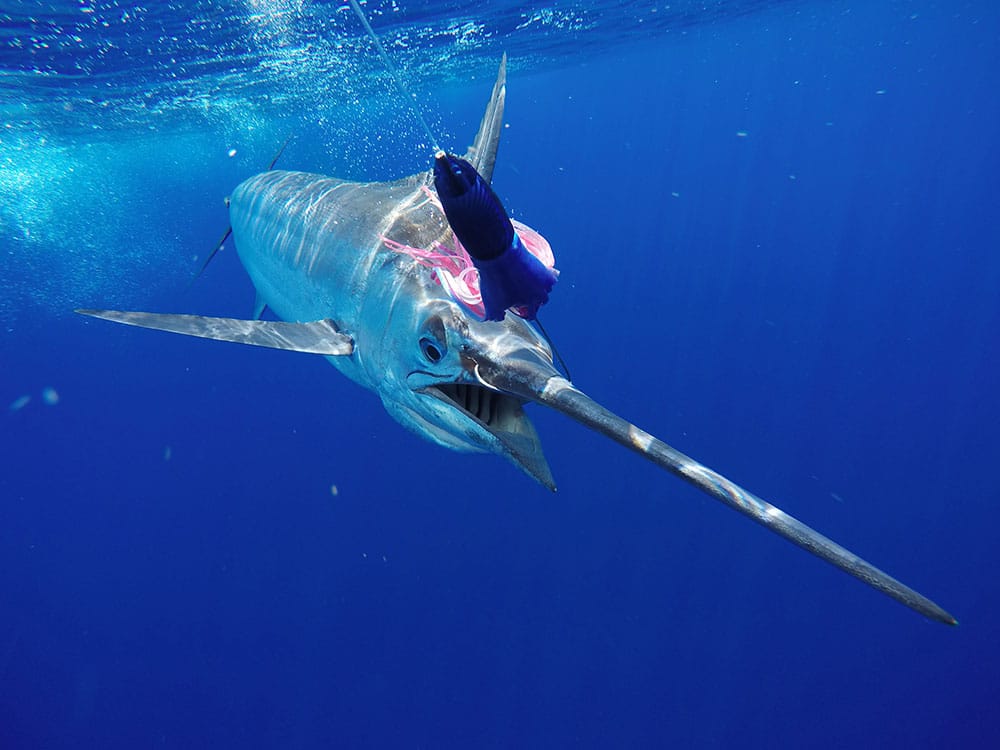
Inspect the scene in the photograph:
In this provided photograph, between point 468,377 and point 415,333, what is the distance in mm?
570

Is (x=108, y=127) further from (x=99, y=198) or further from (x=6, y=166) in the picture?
(x=99, y=198)

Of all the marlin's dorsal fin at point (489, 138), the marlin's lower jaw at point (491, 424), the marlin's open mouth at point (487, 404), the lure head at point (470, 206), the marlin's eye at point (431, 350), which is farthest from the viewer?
the marlin's dorsal fin at point (489, 138)

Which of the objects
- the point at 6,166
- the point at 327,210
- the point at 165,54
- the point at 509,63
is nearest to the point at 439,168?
the point at 327,210

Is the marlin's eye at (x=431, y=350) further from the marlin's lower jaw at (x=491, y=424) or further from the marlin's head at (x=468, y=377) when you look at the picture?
the marlin's lower jaw at (x=491, y=424)

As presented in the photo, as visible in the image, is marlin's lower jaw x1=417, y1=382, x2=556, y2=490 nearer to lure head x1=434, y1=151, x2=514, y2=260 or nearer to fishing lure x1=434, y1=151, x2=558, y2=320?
fishing lure x1=434, y1=151, x2=558, y2=320

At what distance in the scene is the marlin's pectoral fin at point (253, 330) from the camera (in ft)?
10.5

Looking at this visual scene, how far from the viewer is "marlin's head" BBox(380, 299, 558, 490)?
2740mm

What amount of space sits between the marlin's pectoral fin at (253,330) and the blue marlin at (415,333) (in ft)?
0.04

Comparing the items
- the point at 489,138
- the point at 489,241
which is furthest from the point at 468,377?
the point at 489,138

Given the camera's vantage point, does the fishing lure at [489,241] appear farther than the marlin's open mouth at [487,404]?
No

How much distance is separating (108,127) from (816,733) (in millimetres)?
25007

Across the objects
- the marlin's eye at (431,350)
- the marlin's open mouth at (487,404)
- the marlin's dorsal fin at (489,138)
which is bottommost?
the marlin's open mouth at (487,404)

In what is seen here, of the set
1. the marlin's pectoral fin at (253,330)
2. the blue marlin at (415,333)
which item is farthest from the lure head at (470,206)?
the marlin's pectoral fin at (253,330)

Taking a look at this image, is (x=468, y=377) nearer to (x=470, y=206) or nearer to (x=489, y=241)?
(x=489, y=241)
